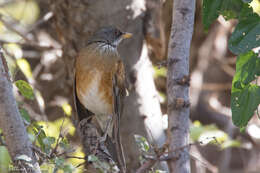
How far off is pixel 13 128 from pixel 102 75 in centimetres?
168

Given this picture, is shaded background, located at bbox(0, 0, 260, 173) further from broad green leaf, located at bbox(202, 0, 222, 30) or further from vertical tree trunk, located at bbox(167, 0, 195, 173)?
broad green leaf, located at bbox(202, 0, 222, 30)

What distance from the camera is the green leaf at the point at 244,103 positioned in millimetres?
2199

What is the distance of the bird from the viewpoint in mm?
3717

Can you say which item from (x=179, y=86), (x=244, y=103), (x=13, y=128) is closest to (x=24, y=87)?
(x=13, y=128)

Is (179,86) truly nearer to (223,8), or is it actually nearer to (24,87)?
(223,8)

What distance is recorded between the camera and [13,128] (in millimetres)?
2115

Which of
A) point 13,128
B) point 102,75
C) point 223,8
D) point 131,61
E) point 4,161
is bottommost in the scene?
point 4,161

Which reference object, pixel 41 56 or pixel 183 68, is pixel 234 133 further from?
pixel 183 68

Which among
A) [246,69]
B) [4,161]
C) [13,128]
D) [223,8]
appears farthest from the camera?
[4,161]

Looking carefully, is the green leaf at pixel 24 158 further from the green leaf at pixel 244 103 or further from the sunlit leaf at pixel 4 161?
the green leaf at pixel 244 103

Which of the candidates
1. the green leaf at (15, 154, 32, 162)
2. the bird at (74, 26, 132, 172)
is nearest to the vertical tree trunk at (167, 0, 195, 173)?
the green leaf at (15, 154, 32, 162)

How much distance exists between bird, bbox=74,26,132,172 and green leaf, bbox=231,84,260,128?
1.51 metres

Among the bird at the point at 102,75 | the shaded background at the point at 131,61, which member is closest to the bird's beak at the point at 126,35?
the bird at the point at 102,75

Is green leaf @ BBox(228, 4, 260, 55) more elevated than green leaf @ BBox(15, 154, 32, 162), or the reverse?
green leaf @ BBox(228, 4, 260, 55)
